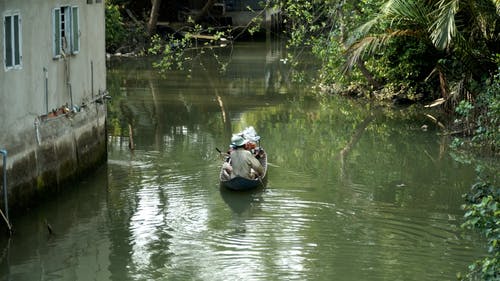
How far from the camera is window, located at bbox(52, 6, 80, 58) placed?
18.3 meters

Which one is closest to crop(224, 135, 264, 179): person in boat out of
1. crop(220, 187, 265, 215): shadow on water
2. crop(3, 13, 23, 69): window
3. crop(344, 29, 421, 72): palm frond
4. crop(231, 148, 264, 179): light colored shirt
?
crop(231, 148, 264, 179): light colored shirt

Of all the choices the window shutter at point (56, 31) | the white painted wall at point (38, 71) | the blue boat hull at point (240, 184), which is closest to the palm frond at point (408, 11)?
the blue boat hull at point (240, 184)

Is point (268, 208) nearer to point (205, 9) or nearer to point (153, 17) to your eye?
point (153, 17)

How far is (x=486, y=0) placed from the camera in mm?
23578

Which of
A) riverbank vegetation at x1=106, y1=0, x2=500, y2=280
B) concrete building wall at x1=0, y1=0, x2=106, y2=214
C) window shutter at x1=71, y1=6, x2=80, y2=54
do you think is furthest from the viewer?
riverbank vegetation at x1=106, y1=0, x2=500, y2=280

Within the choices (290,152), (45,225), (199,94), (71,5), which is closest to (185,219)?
(45,225)

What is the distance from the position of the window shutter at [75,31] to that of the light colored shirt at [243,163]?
3846 mm

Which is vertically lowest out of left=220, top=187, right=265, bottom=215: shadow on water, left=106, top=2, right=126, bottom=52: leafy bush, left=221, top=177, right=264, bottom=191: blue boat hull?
left=220, top=187, right=265, bottom=215: shadow on water

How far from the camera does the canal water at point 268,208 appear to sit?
14.8m

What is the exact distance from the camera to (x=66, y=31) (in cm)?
1894

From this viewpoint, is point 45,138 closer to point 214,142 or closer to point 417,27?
point 214,142

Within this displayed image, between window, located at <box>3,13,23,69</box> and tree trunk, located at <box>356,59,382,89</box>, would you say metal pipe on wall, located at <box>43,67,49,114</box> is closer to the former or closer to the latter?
window, located at <box>3,13,23,69</box>

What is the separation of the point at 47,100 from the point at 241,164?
13.9 ft

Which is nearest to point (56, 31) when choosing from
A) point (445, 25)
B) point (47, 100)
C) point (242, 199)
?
point (47, 100)
